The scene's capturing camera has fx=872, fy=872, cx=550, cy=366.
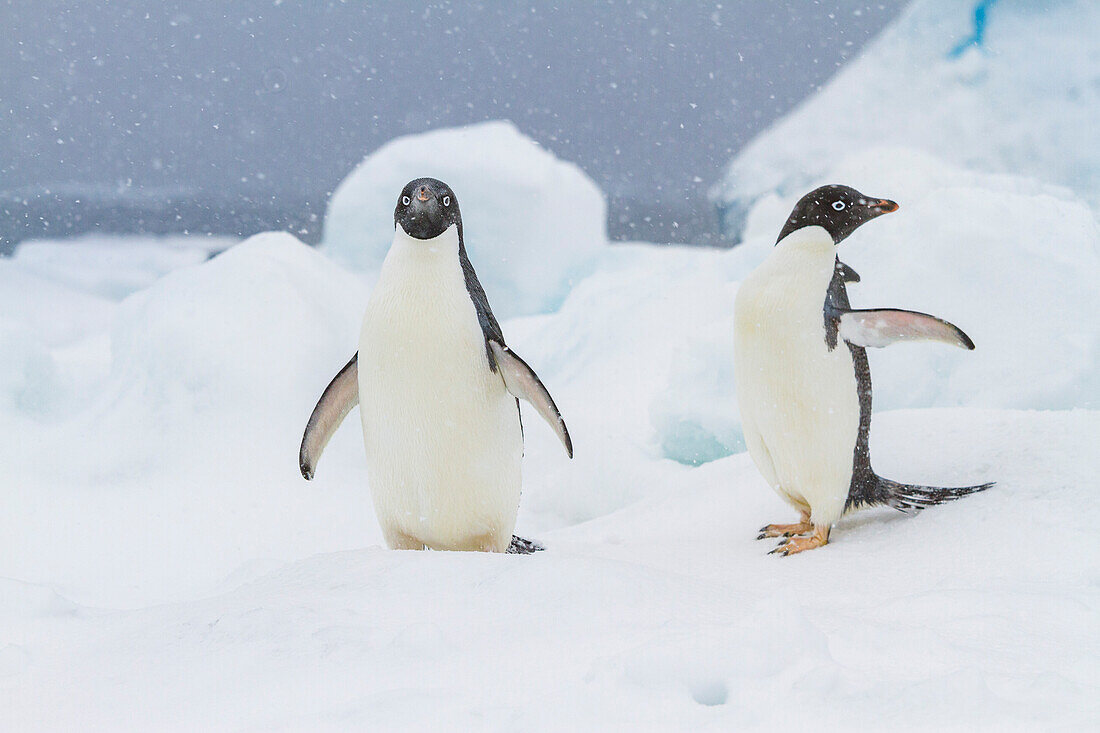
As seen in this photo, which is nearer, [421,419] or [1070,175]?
[421,419]

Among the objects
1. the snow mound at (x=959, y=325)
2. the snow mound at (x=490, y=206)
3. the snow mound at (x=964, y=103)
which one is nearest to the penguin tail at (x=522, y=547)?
the snow mound at (x=959, y=325)

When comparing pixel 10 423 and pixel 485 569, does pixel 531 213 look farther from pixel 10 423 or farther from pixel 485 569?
pixel 485 569

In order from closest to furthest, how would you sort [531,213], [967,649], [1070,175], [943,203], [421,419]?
[967,649] < [421,419] < [943,203] < [1070,175] < [531,213]

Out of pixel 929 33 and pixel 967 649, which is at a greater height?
pixel 929 33

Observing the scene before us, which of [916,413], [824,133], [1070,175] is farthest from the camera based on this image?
[824,133]

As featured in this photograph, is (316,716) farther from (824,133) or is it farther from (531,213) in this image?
(824,133)

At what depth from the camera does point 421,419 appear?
152 cm

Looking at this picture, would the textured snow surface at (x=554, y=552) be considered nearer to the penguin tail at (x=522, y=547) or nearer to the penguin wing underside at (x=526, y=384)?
the penguin tail at (x=522, y=547)

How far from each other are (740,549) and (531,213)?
15.1 ft

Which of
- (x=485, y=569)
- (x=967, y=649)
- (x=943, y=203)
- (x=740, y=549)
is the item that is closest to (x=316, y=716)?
(x=485, y=569)

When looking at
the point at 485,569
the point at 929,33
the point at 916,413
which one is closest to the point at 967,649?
the point at 485,569

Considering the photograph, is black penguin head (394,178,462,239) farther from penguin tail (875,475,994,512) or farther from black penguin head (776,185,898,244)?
penguin tail (875,475,994,512)

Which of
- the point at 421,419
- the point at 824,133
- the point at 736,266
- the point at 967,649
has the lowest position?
the point at 967,649

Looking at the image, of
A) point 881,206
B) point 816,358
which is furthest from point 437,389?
point 881,206
